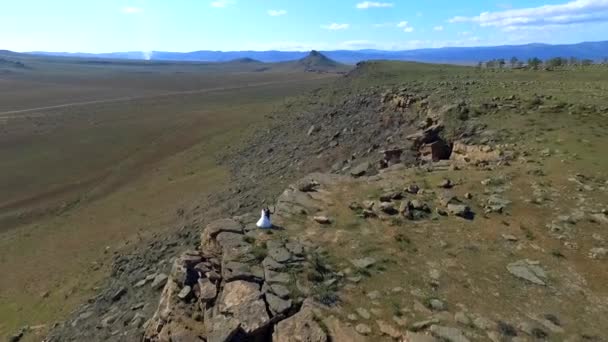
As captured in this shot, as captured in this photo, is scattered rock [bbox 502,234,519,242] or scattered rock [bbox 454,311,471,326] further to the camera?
scattered rock [bbox 502,234,519,242]

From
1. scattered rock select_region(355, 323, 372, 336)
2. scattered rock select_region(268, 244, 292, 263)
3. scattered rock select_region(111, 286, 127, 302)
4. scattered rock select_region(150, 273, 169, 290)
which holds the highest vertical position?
scattered rock select_region(268, 244, 292, 263)

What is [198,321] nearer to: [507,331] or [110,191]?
[507,331]

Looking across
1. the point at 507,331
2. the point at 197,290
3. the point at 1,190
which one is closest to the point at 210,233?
the point at 197,290

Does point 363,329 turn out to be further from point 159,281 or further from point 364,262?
point 159,281

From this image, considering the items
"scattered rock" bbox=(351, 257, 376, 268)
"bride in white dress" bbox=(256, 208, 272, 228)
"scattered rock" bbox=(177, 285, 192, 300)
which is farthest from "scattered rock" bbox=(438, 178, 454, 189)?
"scattered rock" bbox=(177, 285, 192, 300)

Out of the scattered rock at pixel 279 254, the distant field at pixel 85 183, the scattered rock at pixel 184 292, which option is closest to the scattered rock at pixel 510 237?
the scattered rock at pixel 279 254

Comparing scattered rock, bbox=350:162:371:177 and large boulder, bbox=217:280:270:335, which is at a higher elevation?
large boulder, bbox=217:280:270:335

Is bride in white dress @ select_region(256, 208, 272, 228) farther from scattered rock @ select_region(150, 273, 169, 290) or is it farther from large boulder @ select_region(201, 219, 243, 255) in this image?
scattered rock @ select_region(150, 273, 169, 290)

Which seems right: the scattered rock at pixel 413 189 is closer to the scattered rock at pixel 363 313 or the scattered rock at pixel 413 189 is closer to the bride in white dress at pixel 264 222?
the bride in white dress at pixel 264 222
